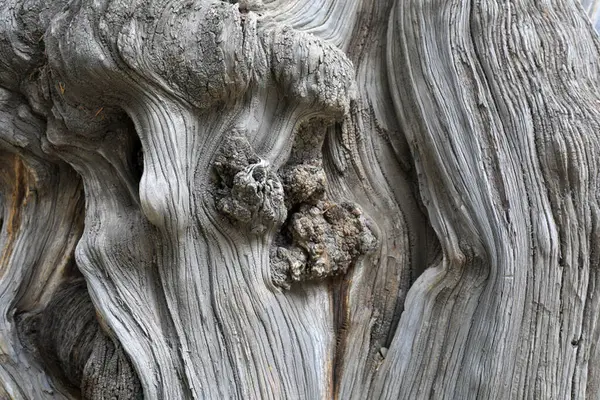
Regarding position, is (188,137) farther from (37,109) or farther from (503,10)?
(503,10)

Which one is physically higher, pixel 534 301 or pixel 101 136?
pixel 101 136

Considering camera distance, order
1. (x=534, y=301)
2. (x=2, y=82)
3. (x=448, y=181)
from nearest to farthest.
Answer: (x=534, y=301) → (x=448, y=181) → (x=2, y=82)

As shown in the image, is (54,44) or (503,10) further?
(503,10)

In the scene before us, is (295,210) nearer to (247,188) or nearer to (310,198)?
(310,198)

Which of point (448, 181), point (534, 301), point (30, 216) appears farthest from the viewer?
point (30, 216)

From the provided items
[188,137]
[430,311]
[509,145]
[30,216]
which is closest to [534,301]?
[430,311]

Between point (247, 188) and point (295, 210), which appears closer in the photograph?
point (247, 188)

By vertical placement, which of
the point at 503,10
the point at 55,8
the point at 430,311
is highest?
the point at 503,10

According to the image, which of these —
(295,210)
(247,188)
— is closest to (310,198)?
(295,210)
